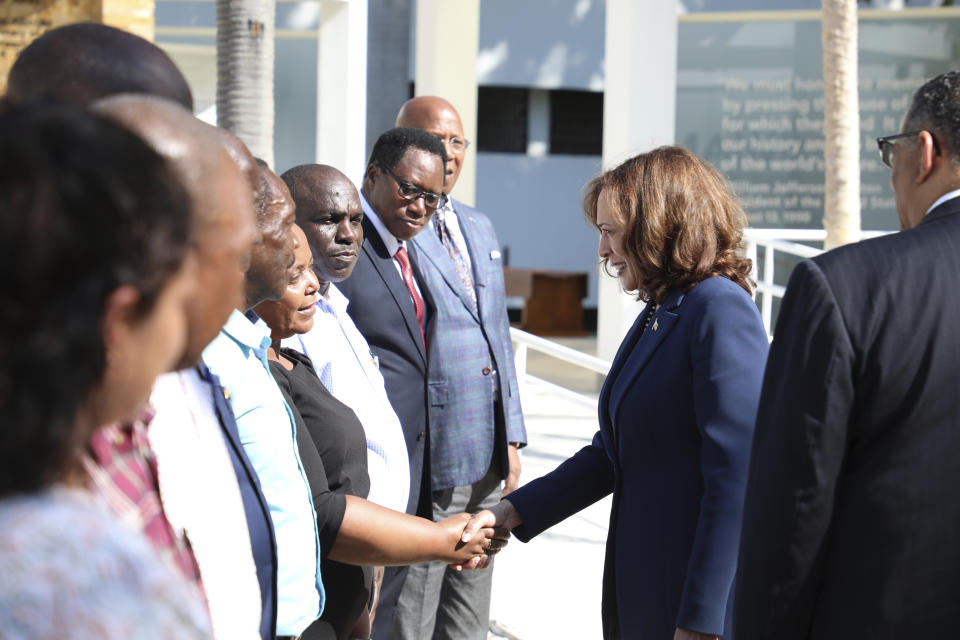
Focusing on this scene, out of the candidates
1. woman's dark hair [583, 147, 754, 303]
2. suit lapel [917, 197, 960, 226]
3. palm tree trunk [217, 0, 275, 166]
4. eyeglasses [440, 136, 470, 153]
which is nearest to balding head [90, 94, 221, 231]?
suit lapel [917, 197, 960, 226]

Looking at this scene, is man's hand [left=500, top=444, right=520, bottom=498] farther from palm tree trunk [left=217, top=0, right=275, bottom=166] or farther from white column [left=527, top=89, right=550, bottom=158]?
white column [left=527, top=89, right=550, bottom=158]

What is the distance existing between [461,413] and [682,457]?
1.62m

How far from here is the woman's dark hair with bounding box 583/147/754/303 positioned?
262cm

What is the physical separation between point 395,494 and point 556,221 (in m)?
16.0

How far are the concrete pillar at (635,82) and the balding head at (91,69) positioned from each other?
28.9 ft

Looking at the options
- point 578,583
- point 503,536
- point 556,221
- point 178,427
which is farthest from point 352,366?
point 556,221

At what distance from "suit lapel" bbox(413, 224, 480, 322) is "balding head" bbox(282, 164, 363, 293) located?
2.81ft

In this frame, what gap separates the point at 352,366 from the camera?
3.04 m

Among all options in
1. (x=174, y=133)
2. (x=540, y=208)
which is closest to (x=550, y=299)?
(x=540, y=208)

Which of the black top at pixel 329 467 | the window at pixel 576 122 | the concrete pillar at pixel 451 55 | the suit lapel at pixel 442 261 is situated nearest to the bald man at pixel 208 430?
the black top at pixel 329 467

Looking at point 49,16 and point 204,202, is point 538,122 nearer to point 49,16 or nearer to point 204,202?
point 49,16

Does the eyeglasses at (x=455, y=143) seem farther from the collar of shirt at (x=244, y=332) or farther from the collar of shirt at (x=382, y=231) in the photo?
the collar of shirt at (x=244, y=332)

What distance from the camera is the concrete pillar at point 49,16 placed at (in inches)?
263

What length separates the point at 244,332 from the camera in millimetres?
1980
